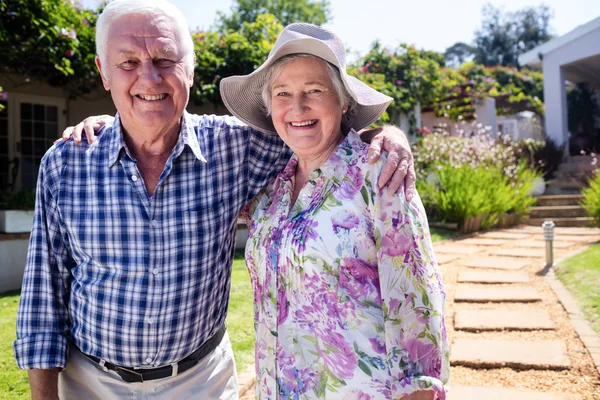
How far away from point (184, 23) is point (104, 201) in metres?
0.68

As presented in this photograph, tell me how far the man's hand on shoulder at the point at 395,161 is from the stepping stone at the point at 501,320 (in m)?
3.10

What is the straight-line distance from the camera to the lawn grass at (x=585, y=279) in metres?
4.37

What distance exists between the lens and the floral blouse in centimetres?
142

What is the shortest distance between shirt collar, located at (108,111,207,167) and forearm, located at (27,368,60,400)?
0.70m

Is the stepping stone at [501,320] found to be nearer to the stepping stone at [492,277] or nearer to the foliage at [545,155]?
the stepping stone at [492,277]

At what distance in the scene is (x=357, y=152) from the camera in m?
1.64

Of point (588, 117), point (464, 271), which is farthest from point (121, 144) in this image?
point (588, 117)

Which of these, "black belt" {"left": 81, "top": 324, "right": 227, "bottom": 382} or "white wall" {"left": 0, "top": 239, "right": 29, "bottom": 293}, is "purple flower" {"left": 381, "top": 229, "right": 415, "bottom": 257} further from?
"white wall" {"left": 0, "top": 239, "right": 29, "bottom": 293}

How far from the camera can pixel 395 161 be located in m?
1.50

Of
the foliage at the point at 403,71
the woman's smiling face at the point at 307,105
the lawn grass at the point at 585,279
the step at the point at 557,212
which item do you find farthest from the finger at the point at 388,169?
the foliage at the point at 403,71

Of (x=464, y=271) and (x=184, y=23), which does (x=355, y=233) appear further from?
(x=464, y=271)

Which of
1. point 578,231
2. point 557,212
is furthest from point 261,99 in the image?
point 557,212

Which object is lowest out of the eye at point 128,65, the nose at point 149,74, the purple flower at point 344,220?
the purple flower at point 344,220

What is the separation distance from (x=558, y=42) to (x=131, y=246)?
1467 cm
